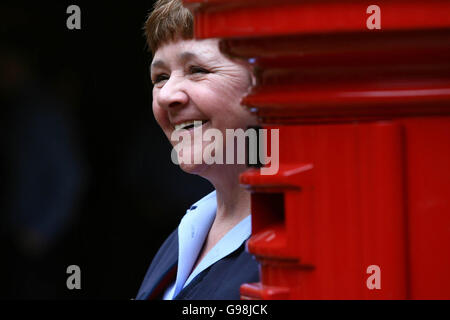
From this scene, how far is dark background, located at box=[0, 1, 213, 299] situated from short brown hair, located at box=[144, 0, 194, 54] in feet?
5.34

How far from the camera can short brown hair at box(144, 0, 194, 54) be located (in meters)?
1.74

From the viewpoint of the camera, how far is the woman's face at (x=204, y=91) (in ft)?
5.52

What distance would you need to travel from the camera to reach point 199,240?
1.86 metres

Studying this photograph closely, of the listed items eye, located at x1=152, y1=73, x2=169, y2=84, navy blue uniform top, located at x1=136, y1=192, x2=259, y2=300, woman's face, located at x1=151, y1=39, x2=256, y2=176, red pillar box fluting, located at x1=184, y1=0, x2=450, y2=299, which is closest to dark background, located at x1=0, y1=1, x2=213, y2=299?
navy blue uniform top, located at x1=136, y1=192, x2=259, y2=300

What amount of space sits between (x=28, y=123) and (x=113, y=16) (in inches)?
26.5

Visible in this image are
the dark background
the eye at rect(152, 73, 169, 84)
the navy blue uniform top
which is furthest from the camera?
the dark background

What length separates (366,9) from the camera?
811mm

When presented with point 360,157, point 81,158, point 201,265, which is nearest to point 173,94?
point 201,265

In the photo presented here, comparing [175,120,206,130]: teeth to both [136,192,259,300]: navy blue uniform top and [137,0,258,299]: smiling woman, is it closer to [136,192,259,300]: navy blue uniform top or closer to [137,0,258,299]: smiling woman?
[137,0,258,299]: smiling woman

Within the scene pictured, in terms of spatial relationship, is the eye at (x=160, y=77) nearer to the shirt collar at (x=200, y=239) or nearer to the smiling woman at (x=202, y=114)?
the smiling woman at (x=202, y=114)

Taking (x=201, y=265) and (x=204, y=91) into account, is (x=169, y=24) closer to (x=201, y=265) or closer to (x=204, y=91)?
(x=204, y=91)
